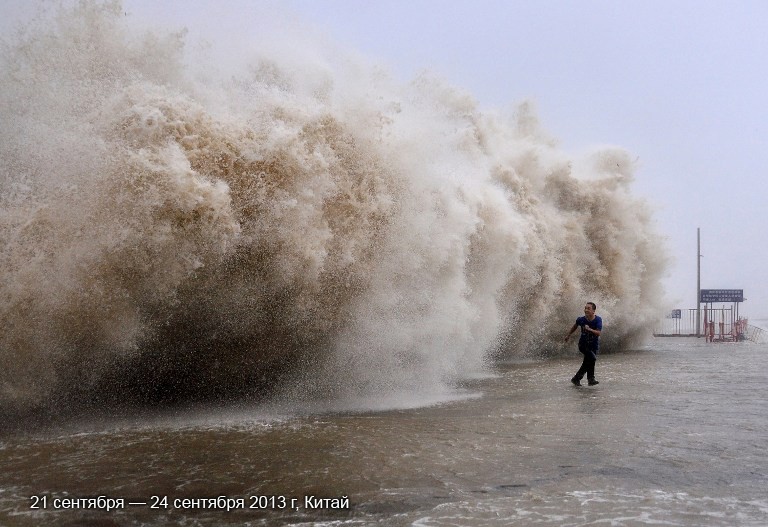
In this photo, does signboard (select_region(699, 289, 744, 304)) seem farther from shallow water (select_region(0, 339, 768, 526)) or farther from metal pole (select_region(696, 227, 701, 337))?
shallow water (select_region(0, 339, 768, 526))

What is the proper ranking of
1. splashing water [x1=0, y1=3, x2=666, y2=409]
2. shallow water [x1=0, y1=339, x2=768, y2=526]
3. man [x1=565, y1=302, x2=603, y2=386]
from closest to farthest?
shallow water [x1=0, y1=339, x2=768, y2=526], splashing water [x1=0, y1=3, x2=666, y2=409], man [x1=565, y1=302, x2=603, y2=386]

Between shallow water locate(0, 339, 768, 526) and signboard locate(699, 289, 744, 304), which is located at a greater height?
signboard locate(699, 289, 744, 304)

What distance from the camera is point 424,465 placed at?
550 centimetres

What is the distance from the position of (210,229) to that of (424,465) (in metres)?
3.64

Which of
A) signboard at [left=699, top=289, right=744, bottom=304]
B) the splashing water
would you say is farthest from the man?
signboard at [left=699, top=289, right=744, bottom=304]

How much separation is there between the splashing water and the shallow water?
0.98 meters

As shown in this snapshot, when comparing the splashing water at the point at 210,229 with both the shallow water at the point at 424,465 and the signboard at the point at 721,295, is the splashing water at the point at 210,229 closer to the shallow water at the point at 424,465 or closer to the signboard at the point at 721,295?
the shallow water at the point at 424,465

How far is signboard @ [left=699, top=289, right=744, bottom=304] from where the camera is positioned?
28.0 metres

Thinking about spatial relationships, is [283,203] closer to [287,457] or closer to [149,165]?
[149,165]

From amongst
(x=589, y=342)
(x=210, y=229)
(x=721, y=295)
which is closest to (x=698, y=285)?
(x=721, y=295)

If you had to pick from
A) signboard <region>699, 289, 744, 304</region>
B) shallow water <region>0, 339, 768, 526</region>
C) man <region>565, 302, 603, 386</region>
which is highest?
signboard <region>699, 289, 744, 304</region>

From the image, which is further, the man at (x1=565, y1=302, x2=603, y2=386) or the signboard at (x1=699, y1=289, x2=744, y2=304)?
the signboard at (x1=699, y1=289, x2=744, y2=304)

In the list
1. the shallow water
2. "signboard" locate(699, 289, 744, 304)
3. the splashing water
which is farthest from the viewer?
"signboard" locate(699, 289, 744, 304)

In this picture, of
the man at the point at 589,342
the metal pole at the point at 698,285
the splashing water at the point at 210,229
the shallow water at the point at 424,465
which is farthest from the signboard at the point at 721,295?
the shallow water at the point at 424,465
